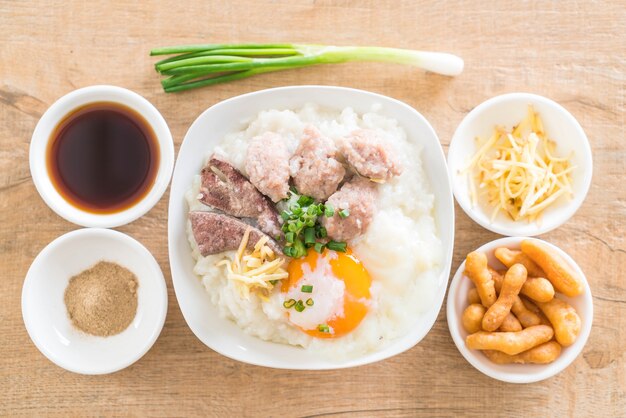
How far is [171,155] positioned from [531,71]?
2.24 metres

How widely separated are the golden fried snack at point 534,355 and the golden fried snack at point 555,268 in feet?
1.04

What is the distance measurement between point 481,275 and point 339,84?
55.8 inches

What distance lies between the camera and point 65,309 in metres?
3.61

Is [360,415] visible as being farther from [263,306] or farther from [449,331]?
[263,306]

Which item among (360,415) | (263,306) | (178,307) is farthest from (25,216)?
(360,415)

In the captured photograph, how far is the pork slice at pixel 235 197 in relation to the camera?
3.36 meters

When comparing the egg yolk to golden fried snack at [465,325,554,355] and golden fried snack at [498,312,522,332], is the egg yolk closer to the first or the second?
golden fried snack at [465,325,554,355]

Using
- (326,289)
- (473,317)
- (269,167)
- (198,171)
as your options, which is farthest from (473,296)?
(198,171)

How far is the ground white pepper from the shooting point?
358cm

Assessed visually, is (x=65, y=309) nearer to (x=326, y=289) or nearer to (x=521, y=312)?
(x=326, y=289)

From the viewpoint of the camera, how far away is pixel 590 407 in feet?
12.5

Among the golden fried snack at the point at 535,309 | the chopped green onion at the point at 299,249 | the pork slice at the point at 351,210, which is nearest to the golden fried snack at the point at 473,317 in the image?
the golden fried snack at the point at 535,309

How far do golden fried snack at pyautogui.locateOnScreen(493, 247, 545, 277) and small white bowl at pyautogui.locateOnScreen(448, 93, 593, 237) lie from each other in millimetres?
123

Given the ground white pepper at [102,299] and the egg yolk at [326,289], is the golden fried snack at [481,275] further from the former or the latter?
Answer: the ground white pepper at [102,299]
